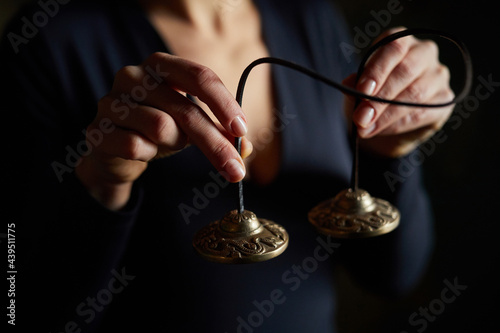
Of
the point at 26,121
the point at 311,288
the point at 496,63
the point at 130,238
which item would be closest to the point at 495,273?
the point at 496,63

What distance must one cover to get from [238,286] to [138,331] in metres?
0.28

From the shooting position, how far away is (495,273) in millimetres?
1855

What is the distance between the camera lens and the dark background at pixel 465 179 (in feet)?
5.56

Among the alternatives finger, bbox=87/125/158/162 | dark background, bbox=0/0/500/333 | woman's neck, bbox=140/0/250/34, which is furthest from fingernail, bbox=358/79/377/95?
dark background, bbox=0/0/500/333

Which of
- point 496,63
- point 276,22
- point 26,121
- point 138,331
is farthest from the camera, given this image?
point 496,63

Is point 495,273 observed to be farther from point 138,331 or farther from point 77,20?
point 77,20

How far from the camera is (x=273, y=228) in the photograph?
72cm

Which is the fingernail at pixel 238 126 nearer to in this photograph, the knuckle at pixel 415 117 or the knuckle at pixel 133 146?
the knuckle at pixel 133 146

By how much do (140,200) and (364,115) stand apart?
1.59 feet

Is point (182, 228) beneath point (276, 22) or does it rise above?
beneath

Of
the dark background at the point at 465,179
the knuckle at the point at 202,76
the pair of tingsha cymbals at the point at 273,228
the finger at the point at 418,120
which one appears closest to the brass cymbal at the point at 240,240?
the pair of tingsha cymbals at the point at 273,228

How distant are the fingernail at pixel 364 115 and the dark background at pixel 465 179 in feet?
3.90

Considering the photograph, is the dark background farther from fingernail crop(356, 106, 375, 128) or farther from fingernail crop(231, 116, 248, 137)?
fingernail crop(231, 116, 248, 137)

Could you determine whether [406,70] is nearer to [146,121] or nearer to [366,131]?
[366,131]
